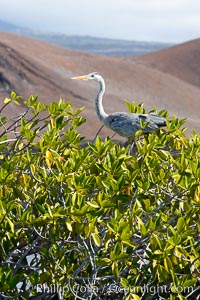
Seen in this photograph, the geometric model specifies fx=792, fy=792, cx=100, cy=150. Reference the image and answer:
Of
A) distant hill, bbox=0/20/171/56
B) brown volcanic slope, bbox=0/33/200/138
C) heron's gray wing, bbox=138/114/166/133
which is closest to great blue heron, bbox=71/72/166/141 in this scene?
heron's gray wing, bbox=138/114/166/133

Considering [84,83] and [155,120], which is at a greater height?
[155,120]

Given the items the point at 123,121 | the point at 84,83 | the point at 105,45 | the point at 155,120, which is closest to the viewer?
the point at 155,120

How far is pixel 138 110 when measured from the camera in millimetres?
6961

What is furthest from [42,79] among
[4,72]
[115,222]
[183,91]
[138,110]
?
[115,222]

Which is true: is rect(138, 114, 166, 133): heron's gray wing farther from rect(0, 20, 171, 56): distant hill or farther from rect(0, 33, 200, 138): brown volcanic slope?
rect(0, 20, 171, 56): distant hill

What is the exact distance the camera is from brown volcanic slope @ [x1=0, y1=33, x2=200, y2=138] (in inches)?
1362

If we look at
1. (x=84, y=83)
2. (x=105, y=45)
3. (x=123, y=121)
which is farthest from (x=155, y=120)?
(x=105, y=45)

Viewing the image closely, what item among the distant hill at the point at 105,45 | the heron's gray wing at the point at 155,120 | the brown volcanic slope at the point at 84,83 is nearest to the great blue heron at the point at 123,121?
the heron's gray wing at the point at 155,120

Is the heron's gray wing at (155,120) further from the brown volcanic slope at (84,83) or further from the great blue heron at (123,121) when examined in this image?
the brown volcanic slope at (84,83)

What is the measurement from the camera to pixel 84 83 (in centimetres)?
3650

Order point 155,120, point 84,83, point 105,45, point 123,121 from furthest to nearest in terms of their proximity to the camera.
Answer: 1. point 105,45
2. point 84,83
3. point 123,121
4. point 155,120

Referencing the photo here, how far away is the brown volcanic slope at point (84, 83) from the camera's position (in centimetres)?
3459

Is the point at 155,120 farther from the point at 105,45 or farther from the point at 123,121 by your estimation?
the point at 105,45

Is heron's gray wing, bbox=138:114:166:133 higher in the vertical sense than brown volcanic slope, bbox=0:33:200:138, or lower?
higher
